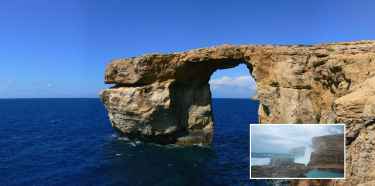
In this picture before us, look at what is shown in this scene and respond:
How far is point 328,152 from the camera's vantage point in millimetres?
12820

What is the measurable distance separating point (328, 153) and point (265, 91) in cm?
2483

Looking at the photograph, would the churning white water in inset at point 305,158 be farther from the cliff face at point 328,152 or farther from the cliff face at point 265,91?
the cliff face at point 265,91

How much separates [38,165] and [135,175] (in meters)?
13.2

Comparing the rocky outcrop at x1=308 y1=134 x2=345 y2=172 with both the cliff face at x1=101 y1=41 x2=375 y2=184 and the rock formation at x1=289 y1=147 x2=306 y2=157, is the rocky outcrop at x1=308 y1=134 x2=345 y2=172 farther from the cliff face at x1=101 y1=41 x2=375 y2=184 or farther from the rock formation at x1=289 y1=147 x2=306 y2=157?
the cliff face at x1=101 y1=41 x2=375 y2=184

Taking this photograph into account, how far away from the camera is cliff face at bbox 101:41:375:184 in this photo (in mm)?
17500

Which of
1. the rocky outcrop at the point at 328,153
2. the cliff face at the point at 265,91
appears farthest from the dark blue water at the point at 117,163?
the rocky outcrop at the point at 328,153

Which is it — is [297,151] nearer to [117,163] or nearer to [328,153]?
[328,153]

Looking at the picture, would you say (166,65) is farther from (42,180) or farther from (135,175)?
(42,180)

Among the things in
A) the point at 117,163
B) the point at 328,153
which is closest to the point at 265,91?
the point at 117,163

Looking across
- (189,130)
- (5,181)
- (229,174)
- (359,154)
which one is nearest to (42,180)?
(5,181)

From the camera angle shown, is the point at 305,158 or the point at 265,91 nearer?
the point at 305,158

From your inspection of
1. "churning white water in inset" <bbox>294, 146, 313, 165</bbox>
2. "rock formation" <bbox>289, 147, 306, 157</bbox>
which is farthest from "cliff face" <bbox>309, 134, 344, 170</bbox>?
"rock formation" <bbox>289, 147, 306, 157</bbox>

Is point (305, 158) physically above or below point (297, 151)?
below

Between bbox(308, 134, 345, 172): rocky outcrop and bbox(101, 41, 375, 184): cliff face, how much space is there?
4.57 meters
